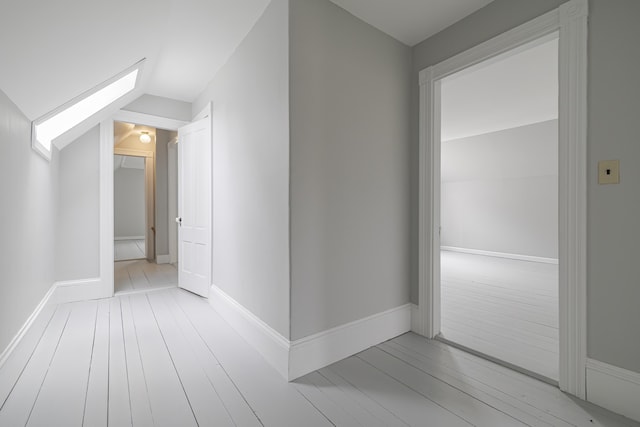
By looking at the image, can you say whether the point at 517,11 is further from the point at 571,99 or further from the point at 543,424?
the point at 543,424

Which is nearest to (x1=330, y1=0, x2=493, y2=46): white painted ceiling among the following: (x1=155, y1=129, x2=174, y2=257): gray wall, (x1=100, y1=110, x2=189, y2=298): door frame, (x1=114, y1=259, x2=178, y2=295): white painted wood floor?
(x1=100, y1=110, x2=189, y2=298): door frame

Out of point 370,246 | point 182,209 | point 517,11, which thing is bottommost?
point 370,246

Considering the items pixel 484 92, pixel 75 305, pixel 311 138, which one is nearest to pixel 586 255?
pixel 311 138

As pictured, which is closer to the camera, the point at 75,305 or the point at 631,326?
the point at 631,326

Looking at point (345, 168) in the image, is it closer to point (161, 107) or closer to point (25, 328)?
point (25, 328)

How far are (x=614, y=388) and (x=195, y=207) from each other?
149 inches

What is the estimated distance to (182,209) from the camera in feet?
12.4

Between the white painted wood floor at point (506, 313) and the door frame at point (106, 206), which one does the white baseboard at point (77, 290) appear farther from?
the white painted wood floor at point (506, 313)

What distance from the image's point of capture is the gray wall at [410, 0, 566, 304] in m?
1.91

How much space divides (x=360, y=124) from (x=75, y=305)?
352cm

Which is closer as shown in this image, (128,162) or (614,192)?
(614,192)

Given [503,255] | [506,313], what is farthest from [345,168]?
[503,255]

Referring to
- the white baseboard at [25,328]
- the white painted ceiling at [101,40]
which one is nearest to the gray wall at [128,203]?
the white baseboard at [25,328]

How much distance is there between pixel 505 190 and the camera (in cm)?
626
